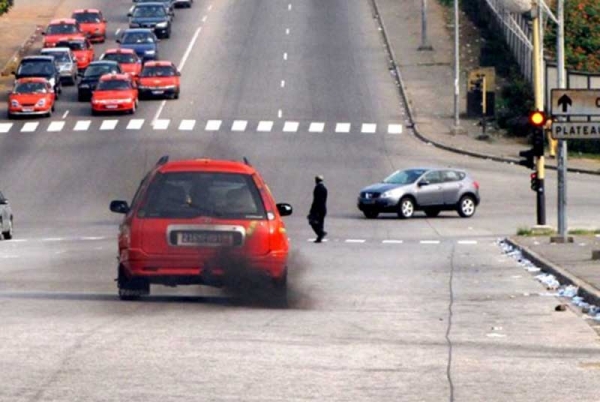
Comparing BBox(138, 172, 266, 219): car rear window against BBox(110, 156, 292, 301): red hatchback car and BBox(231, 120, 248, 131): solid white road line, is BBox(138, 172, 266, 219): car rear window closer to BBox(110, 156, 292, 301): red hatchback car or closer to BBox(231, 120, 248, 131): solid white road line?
BBox(110, 156, 292, 301): red hatchback car

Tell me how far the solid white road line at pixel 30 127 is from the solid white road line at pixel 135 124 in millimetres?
3648

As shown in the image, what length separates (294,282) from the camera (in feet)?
72.1

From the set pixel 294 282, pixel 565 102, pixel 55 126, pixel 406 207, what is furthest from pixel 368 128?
pixel 294 282

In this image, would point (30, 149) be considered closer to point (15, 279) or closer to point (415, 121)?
point (415, 121)

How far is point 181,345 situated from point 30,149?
4570 cm

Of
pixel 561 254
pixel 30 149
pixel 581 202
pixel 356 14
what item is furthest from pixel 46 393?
pixel 356 14

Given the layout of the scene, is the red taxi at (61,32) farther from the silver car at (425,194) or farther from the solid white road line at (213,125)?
the silver car at (425,194)

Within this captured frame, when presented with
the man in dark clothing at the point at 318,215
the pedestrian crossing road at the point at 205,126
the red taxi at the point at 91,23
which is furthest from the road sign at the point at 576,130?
the red taxi at the point at 91,23

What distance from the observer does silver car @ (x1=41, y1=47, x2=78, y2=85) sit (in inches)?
2820

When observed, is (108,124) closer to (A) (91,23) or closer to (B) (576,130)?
(A) (91,23)

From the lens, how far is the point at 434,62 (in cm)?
7606

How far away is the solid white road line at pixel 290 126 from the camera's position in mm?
62969

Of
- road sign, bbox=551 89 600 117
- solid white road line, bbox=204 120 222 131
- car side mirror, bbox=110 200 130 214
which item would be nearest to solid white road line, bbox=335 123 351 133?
solid white road line, bbox=204 120 222 131

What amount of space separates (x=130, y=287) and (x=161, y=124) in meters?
45.5
